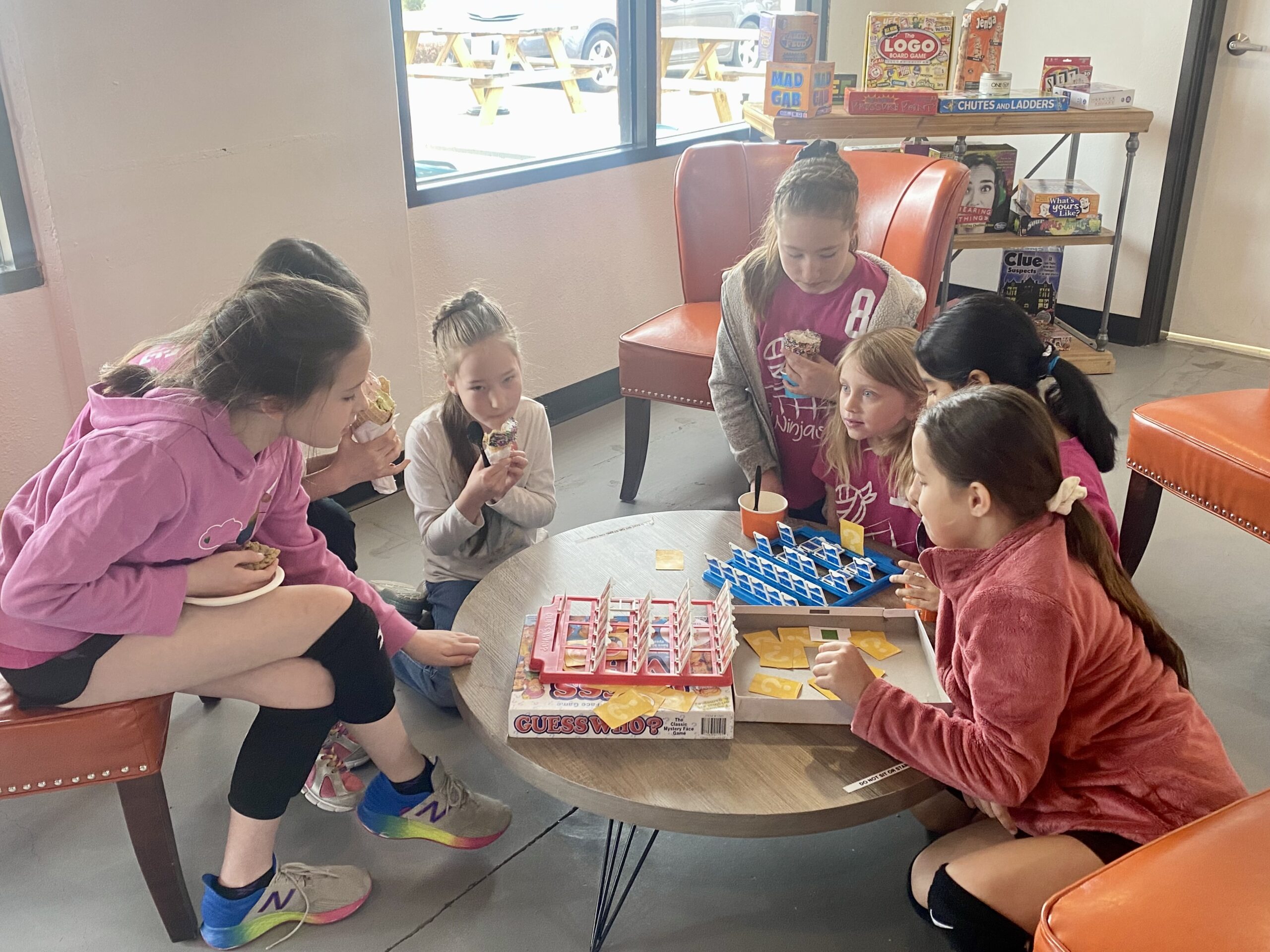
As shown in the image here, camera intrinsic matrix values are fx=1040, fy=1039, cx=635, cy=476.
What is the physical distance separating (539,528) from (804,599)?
28.6 inches

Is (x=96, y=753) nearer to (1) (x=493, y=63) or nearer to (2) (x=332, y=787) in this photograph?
(2) (x=332, y=787)

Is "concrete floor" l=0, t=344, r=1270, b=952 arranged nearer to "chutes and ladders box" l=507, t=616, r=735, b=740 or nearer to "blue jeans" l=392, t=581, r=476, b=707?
"blue jeans" l=392, t=581, r=476, b=707

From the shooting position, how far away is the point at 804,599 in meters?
1.73

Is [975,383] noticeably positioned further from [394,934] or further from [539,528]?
[394,934]

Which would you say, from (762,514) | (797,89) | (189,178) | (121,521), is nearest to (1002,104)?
(797,89)

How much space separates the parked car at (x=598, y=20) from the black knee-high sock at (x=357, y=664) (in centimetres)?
218

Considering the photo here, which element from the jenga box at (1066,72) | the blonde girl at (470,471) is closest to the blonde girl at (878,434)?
the blonde girl at (470,471)

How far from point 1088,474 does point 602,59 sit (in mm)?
2608

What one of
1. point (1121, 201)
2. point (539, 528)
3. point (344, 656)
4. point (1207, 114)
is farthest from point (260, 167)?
point (1207, 114)

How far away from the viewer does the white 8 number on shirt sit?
2322 mm

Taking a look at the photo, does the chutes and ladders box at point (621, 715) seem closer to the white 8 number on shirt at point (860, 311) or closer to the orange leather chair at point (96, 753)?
the orange leather chair at point (96, 753)

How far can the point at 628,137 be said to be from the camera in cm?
381

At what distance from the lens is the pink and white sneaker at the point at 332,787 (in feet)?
6.20

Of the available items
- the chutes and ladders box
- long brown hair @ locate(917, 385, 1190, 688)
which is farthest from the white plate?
long brown hair @ locate(917, 385, 1190, 688)
